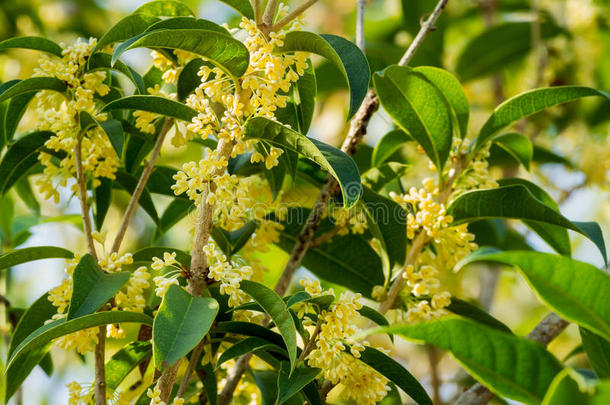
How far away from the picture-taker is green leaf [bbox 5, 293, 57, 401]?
3.31 feet

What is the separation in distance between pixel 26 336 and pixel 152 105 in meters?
0.42

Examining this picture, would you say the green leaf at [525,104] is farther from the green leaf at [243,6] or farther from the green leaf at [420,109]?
the green leaf at [243,6]

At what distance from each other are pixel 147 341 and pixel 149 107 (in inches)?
13.9

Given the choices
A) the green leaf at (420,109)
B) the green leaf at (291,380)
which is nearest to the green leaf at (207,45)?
the green leaf at (420,109)

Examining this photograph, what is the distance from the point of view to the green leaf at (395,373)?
3.00ft

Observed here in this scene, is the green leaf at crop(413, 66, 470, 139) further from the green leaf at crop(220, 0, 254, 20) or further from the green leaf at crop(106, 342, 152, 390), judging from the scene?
the green leaf at crop(106, 342, 152, 390)

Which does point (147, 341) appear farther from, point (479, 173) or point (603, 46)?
point (603, 46)

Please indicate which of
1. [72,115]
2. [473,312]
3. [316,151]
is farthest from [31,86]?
[473,312]

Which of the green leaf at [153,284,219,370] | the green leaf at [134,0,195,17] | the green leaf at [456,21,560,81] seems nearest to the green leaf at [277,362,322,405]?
the green leaf at [153,284,219,370]

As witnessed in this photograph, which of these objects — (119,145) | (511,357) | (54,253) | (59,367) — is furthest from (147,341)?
(59,367)

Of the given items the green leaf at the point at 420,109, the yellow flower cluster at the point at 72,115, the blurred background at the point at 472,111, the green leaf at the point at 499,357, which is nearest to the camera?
the green leaf at the point at 499,357

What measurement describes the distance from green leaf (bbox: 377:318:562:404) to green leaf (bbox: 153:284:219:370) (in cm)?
25

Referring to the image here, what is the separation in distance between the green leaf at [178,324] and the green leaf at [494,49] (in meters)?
1.69

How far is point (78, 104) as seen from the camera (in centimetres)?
99
